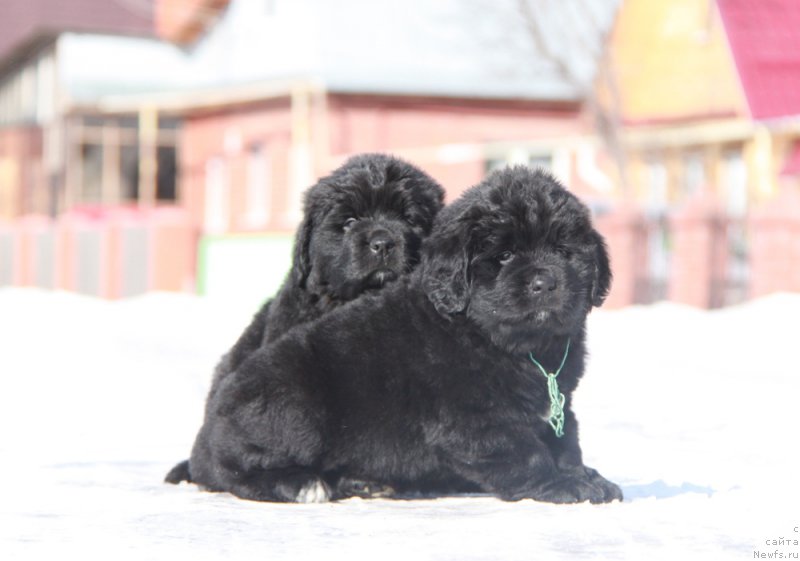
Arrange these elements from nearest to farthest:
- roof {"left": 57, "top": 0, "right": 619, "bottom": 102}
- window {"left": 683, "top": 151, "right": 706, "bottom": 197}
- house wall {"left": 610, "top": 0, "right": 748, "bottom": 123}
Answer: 1. house wall {"left": 610, "top": 0, "right": 748, "bottom": 123}
2. window {"left": 683, "top": 151, "right": 706, "bottom": 197}
3. roof {"left": 57, "top": 0, "right": 619, "bottom": 102}

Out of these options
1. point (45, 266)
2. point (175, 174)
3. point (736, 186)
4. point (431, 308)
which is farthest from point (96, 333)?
point (175, 174)

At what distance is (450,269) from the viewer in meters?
4.74

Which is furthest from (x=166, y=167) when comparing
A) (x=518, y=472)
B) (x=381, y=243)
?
(x=518, y=472)

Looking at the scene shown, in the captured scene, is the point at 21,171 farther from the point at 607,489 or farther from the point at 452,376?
the point at 607,489

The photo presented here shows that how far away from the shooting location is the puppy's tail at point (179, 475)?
559cm

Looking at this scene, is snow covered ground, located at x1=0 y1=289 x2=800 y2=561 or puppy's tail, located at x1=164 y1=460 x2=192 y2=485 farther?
puppy's tail, located at x1=164 y1=460 x2=192 y2=485

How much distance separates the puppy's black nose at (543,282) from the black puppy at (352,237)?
0.87 meters

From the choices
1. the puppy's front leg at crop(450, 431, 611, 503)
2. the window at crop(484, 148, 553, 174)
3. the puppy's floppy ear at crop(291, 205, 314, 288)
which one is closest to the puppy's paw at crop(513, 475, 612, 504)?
the puppy's front leg at crop(450, 431, 611, 503)

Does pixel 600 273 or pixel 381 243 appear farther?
pixel 381 243

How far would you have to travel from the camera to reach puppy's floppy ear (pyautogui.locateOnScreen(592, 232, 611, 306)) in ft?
16.0

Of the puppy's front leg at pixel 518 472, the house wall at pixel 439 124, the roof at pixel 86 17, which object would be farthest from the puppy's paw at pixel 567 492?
the roof at pixel 86 17

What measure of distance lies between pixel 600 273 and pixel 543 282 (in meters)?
0.44

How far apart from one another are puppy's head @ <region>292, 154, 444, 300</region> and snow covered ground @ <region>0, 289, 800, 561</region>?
3.11ft

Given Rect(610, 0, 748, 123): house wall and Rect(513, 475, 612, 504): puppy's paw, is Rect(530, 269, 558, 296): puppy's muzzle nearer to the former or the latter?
Rect(513, 475, 612, 504): puppy's paw
